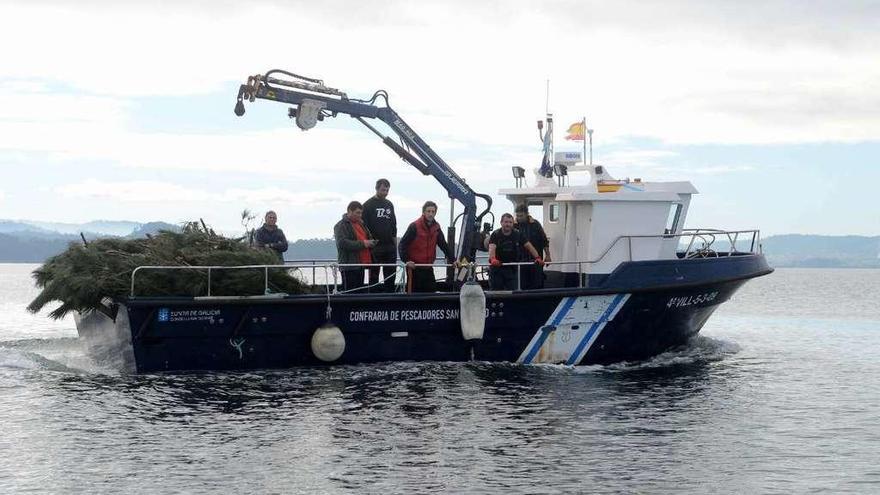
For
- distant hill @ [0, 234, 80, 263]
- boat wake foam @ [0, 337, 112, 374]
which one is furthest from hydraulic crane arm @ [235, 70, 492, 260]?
distant hill @ [0, 234, 80, 263]

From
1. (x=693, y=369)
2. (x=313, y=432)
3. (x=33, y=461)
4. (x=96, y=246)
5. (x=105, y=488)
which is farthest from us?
(x=693, y=369)

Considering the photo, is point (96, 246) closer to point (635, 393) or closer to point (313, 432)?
point (313, 432)

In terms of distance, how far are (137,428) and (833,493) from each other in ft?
21.7

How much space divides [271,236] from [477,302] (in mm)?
3391

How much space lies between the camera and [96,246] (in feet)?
48.4

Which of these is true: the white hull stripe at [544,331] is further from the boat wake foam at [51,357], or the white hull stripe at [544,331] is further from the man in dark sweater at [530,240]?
the boat wake foam at [51,357]

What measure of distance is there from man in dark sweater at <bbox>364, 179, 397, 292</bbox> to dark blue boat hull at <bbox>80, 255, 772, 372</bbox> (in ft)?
2.64

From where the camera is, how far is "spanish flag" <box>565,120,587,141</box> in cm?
1736

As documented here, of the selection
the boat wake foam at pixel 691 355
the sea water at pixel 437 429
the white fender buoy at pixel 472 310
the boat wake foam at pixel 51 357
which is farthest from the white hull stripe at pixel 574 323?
the boat wake foam at pixel 51 357

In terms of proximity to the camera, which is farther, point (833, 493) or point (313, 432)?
point (313, 432)

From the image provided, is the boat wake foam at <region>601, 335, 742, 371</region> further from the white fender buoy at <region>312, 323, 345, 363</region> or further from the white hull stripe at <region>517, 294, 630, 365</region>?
the white fender buoy at <region>312, 323, 345, 363</region>

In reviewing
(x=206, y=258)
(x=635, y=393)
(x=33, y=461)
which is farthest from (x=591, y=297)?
(x=33, y=461)

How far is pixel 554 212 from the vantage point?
16.8 meters

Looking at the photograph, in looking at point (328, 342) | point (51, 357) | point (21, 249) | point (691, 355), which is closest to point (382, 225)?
point (328, 342)
